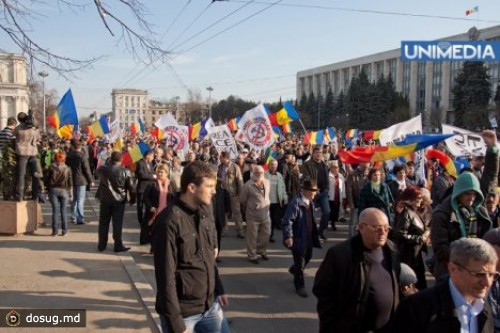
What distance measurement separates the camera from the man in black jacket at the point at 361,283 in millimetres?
3248

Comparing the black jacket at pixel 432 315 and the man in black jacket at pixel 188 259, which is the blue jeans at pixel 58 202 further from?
the black jacket at pixel 432 315

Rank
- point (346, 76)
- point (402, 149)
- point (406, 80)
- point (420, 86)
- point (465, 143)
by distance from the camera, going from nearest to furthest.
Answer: point (402, 149) → point (465, 143) → point (420, 86) → point (406, 80) → point (346, 76)

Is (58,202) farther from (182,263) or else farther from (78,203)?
(182,263)

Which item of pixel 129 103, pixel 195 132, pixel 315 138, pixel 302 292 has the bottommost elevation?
pixel 302 292

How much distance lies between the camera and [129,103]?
11356 cm

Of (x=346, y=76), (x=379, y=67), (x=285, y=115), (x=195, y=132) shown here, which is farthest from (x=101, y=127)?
(x=346, y=76)

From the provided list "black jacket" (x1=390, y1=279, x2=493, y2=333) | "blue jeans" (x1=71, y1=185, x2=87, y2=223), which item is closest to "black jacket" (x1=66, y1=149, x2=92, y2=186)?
"blue jeans" (x1=71, y1=185, x2=87, y2=223)

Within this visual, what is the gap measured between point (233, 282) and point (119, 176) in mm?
2924

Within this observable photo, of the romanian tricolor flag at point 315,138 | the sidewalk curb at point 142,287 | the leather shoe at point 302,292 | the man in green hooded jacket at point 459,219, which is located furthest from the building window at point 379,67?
the man in green hooded jacket at point 459,219

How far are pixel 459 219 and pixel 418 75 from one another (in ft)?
295

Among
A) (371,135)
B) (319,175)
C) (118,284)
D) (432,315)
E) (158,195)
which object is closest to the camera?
(432,315)

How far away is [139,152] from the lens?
11.8 meters

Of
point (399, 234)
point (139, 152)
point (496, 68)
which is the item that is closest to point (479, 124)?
point (496, 68)

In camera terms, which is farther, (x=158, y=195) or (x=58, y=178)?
(x=58, y=178)
